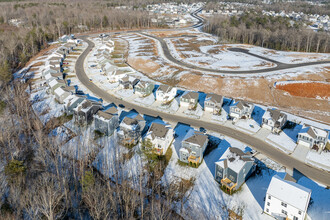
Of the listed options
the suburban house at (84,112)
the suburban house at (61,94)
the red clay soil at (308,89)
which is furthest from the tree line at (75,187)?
the red clay soil at (308,89)

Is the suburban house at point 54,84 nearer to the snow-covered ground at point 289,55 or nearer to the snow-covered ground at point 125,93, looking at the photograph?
the snow-covered ground at point 125,93

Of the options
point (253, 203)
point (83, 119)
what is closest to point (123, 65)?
point (83, 119)

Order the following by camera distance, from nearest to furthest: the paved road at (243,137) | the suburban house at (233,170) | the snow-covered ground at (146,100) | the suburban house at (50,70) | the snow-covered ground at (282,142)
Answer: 1. the suburban house at (233,170)
2. the paved road at (243,137)
3. the snow-covered ground at (282,142)
4. the snow-covered ground at (146,100)
5. the suburban house at (50,70)

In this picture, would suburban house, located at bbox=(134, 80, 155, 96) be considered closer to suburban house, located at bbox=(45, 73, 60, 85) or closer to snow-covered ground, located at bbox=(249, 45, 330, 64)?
suburban house, located at bbox=(45, 73, 60, 85)

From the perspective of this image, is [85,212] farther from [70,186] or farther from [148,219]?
[148,219]

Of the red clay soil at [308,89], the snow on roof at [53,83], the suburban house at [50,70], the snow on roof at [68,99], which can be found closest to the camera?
Answer: the snow on roof at [68,99]

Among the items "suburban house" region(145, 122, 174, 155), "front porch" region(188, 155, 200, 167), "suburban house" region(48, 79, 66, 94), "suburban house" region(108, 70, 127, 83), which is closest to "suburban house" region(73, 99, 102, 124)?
"suburban house" region(145, 122, 174, 155)

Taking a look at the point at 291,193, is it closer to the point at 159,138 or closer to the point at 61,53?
the point at 159,138

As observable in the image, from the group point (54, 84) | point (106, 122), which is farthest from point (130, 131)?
point (54, 84)
